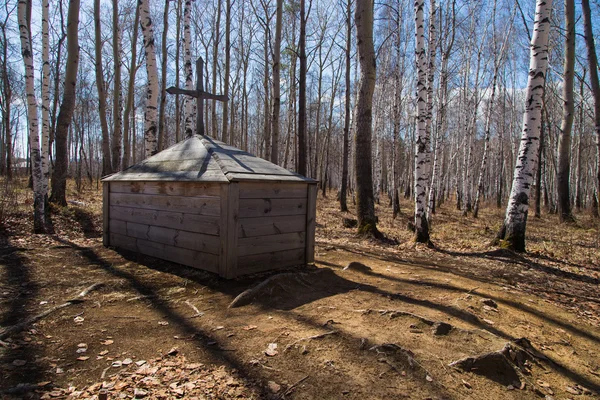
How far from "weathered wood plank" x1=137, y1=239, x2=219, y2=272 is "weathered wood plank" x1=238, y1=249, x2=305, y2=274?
387 mm

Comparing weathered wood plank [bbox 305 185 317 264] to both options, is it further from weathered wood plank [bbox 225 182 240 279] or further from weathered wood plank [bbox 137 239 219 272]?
weathered wood plank [bbox 137 239 219 272]

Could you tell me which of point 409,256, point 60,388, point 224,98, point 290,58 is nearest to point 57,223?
point 224,98

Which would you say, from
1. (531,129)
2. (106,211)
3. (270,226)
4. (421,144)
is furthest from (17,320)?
(531,129)

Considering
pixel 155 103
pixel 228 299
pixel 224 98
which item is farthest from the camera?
pixel 155 103

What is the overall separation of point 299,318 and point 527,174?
20.0 feet

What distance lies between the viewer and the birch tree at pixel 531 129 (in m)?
7.01

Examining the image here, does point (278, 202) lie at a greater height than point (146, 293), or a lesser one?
greater

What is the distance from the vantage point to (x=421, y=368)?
8.34 feet

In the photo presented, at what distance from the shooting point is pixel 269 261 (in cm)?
518

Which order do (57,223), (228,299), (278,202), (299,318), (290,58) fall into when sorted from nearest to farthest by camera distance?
(299,318) → (228,299) → (278,202) → (57,223) → (290,58)

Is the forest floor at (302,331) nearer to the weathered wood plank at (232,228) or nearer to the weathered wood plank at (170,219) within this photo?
the weathered wood plank at (232,228)

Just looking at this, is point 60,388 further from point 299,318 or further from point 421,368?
point 421,368

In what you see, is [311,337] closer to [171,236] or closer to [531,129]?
[171,236]

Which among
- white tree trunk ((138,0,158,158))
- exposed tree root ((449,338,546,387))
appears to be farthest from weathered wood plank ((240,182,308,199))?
white tree trunk ((138,0,158,158))
